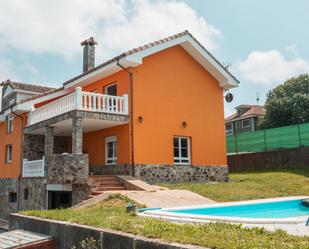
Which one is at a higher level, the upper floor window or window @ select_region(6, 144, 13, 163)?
the upper floor window

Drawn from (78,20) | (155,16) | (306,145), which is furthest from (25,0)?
(306,145)

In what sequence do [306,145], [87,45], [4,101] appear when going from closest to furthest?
1. [306,145]
2. [87,45]
3. [4,101]

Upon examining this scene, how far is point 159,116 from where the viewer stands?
18.2 metres

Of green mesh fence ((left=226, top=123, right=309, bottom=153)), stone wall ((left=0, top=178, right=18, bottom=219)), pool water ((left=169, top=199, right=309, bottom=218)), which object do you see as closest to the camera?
pool water ((left=169, top=199, right=309, bottom=218))

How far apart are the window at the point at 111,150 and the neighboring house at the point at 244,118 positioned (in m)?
33.3

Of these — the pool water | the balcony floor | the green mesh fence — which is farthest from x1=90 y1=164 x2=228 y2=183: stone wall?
the pool water

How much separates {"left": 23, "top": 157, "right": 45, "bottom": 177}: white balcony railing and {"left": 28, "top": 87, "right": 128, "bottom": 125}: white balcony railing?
2.37 m

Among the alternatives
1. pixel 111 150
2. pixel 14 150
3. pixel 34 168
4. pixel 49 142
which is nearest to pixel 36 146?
pixel 14 150

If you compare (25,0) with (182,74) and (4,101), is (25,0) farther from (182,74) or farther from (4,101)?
(4,101)

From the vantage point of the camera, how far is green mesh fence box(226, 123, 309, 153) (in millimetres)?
23094

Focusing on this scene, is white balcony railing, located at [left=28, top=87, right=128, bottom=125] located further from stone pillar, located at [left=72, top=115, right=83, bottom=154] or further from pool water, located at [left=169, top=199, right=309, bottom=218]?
pool water, located at [left=169, top=199, right=309, bottom=218]

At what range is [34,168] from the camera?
59.3 feet

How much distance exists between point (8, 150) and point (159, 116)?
12243 millimetres

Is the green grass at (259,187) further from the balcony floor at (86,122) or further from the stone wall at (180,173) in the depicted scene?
the balcony floor at (86,122)
